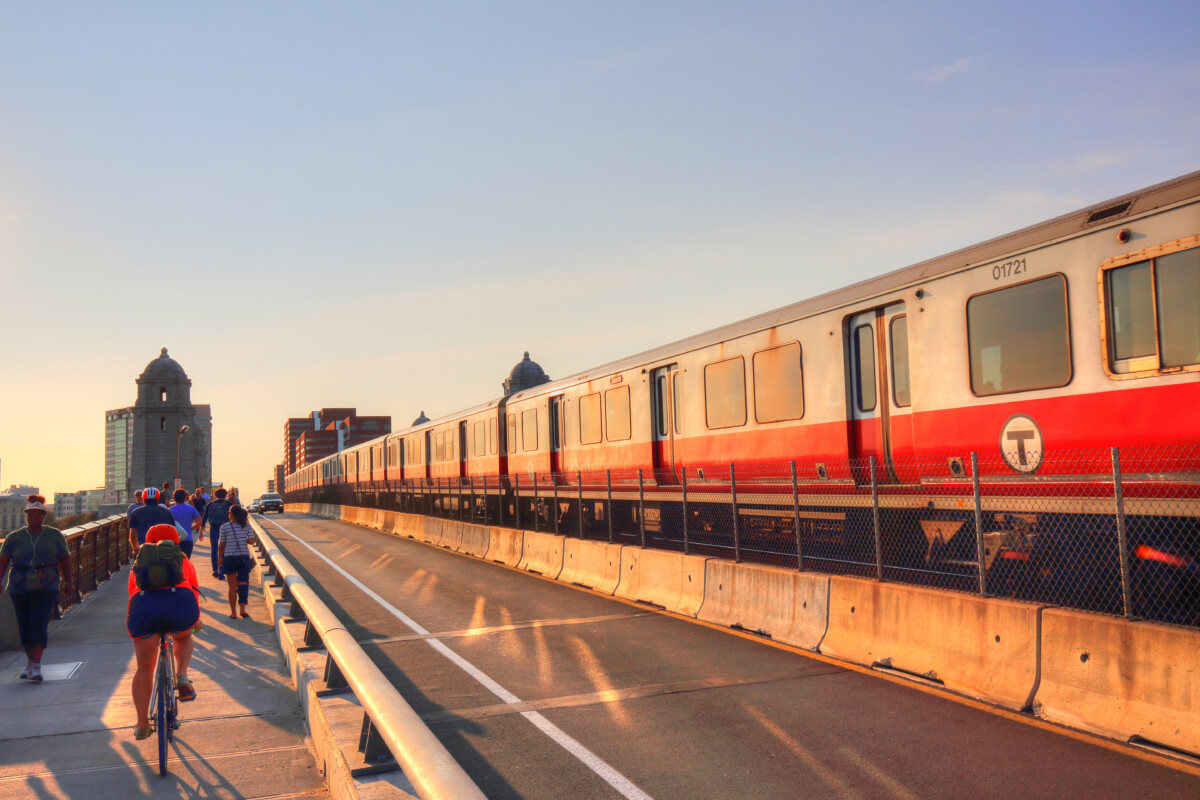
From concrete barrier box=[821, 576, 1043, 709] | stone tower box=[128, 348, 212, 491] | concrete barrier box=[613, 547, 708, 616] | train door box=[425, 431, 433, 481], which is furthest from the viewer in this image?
stone tower box=[128, 348, 212, 491]

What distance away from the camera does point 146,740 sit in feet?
25.0

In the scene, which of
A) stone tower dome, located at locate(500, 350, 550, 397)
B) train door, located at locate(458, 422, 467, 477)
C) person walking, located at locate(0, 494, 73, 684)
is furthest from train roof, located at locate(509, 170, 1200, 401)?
stone tower dome, located at locate(500, 350, 550, 397)

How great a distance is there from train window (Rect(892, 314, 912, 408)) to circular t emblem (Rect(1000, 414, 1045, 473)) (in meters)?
1.65

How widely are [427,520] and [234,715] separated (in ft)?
69.4

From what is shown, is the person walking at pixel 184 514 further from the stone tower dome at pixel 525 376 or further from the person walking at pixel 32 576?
the stone tower dome at pixel 525 376

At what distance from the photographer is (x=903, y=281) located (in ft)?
38.4

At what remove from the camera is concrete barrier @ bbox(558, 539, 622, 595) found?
15089 millimetres

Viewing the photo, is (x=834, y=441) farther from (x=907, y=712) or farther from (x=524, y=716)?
(x=524, y=716)

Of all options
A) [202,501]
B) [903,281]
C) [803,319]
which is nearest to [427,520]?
[202,501]

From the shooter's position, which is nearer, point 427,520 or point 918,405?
point 918,405

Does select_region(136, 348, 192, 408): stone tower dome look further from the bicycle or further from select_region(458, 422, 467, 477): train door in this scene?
the bicycle

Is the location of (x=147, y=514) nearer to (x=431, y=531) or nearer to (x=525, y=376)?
(x=431, y=531)

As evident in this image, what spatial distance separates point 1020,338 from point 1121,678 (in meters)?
4.36

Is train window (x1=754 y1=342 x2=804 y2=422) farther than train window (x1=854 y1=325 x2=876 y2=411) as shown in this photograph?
Yes
